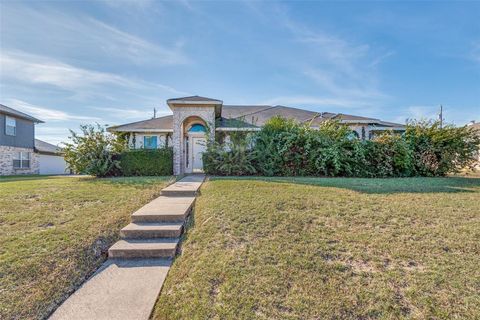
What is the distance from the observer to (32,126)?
2378 centimetres

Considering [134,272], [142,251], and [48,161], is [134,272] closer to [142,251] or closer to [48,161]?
[142,251]

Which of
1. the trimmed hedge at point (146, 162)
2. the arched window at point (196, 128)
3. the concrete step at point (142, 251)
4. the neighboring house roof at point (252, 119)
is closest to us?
the concrete step at point (142, 251)

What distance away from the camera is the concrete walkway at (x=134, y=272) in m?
2.81

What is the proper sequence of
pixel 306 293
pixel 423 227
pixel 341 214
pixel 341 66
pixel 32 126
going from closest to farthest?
1. pixel 306 293
2. pixel 423 227
3. pixel 341 214
4. pixel 341 66
5. pixel 32 126

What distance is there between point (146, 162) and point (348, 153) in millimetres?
10713

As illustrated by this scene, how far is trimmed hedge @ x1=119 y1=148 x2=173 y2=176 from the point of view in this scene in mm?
13094

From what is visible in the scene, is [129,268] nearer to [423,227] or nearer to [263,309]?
[263,309]

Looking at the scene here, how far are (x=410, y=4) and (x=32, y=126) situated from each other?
3153 centimetres

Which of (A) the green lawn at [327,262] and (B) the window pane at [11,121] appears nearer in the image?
(A) the green lawn at [327,262]

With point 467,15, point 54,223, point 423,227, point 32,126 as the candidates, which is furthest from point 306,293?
point 32,126

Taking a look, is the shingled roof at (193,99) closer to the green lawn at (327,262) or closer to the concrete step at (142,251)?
the green lawn at (327,262)

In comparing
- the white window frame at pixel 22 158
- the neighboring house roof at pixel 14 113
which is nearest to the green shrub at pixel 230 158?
the neighboring house roof at pixel 14 113

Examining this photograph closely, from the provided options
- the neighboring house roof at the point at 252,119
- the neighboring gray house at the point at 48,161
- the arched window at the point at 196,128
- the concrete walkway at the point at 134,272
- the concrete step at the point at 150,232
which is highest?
the neighboring house roof at the point at 252,119

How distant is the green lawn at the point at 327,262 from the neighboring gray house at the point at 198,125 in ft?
28.2
